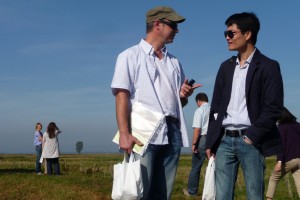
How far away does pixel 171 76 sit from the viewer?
444 centimetres

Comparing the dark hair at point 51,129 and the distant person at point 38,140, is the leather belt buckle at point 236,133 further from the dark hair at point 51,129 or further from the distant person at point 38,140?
the distant person at point 38,140

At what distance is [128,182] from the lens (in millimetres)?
4004

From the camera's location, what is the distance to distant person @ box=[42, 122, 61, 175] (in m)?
18.5

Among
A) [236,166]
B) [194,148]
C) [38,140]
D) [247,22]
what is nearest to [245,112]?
[236,166]

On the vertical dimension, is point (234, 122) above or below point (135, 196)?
above

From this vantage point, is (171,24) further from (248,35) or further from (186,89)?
(248,35)

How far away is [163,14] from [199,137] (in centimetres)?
654

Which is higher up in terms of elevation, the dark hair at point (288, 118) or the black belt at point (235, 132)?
the dark hair at point (288, 118)

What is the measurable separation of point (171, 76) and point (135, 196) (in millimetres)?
1088

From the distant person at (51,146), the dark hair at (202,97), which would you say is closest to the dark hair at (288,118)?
the dark hair at (202,97)

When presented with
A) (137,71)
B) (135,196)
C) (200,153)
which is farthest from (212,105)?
(200,153)

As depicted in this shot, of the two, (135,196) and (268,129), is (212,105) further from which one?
(135,196)

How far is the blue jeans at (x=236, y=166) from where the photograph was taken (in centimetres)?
466

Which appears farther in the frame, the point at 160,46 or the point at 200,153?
the point at 200,153
